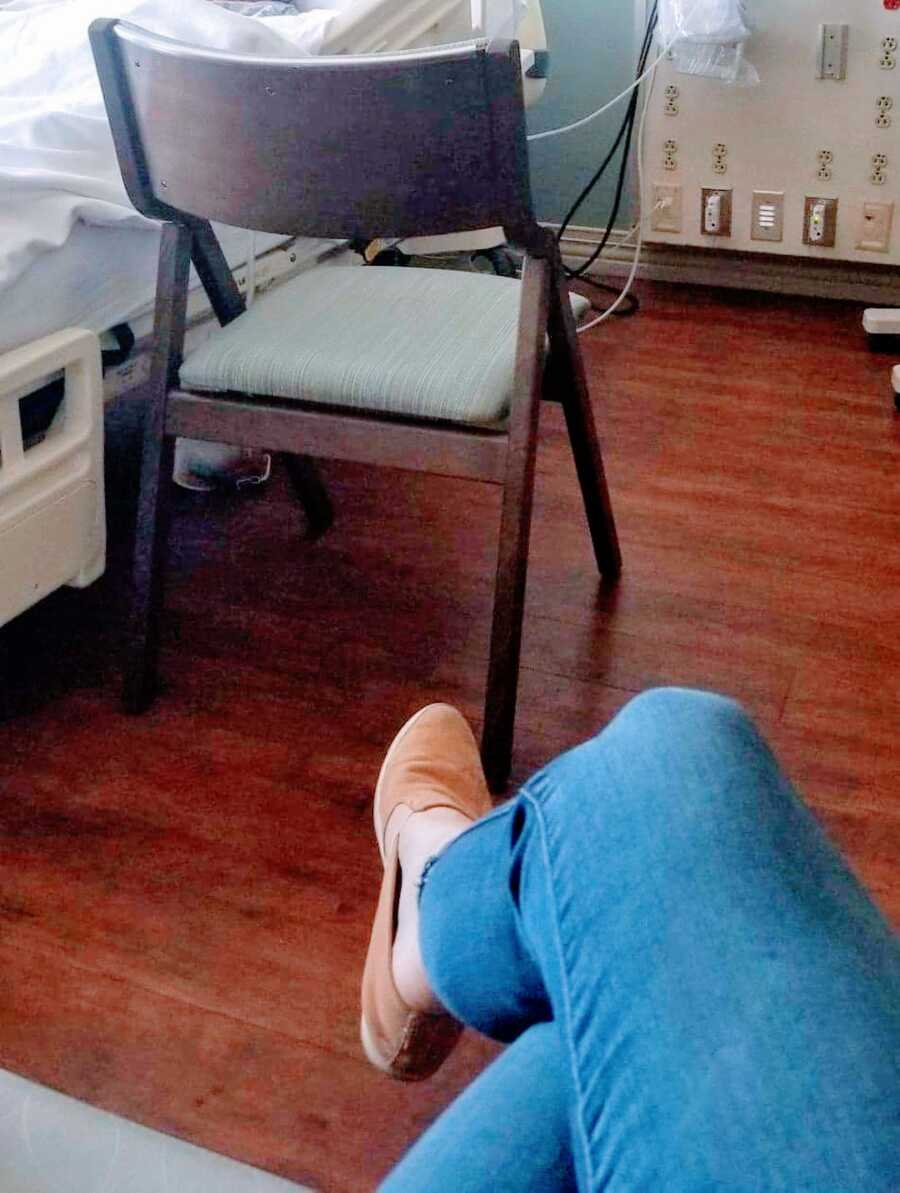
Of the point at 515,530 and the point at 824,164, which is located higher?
the point at 824,164

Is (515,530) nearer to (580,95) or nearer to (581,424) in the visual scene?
(581,424)

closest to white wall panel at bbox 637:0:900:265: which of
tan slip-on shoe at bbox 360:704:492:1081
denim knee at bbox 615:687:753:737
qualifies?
tan slip-on shoe at bbox 360:704:492:1081

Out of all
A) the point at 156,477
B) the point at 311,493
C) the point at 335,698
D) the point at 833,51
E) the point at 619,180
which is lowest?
the point at 335,698

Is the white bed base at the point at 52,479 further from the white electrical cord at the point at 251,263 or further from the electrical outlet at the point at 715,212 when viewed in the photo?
the electrical outlet at the point at 715,212

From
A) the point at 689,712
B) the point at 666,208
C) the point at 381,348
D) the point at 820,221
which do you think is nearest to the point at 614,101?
the point at 666,208

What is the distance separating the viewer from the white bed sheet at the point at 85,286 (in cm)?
126

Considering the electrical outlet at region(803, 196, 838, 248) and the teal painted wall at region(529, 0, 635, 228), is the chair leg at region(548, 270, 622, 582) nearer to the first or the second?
the electrical outlet at region(803, 196, 838, 248)

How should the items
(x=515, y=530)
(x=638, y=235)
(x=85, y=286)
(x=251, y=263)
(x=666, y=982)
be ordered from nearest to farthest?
1. (x=666, y=982)
2. (x=515, y=530)
3. (x=85, y=286)
4. (x=251, y=263)
5. (x=638, y=235)

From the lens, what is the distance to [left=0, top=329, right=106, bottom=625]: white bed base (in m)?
1.24

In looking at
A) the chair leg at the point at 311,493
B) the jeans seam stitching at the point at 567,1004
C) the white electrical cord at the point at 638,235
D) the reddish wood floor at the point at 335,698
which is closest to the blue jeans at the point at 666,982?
the jeans seam stitching at the point at 567,1004

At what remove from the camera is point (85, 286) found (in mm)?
1341

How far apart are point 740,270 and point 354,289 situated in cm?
137

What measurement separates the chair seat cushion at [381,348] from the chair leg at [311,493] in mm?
290

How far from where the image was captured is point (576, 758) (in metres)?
0.72
